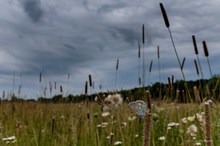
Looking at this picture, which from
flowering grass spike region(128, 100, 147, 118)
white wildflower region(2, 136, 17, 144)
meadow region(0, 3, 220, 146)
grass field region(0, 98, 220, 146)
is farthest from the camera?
white wildflower region(2, 136, 17, 144)

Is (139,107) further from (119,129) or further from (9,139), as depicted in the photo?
(9,139)

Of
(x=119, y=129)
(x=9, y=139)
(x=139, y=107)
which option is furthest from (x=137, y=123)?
(x=139, y=107)

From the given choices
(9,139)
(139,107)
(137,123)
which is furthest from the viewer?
(137,123)

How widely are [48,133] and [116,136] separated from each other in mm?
1080

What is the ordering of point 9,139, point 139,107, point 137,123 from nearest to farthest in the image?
point 139,107 → point 9,139 → point 137,123

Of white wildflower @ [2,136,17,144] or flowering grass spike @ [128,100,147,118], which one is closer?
flowering grass spike @ [128,100,147,118]

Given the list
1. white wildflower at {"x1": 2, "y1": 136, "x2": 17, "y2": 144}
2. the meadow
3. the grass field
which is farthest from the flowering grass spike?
white wildflower at {"x1": 2, "y1": 136, "x2": 17, "y2": 144}

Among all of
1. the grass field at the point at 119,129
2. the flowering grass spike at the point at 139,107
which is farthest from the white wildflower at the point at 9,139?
the flowering grass spike at the point at 139,107

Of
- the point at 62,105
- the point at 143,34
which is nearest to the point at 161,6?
the point at 143,34

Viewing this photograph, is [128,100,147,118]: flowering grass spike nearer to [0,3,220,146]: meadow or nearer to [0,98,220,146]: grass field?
[0,3,220,146]: meadow

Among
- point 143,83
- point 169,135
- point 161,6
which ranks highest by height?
point 161,6

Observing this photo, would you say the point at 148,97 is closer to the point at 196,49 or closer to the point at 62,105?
the point at 196,49

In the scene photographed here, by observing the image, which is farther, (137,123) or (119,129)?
(137,123)

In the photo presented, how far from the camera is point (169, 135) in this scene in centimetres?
422
